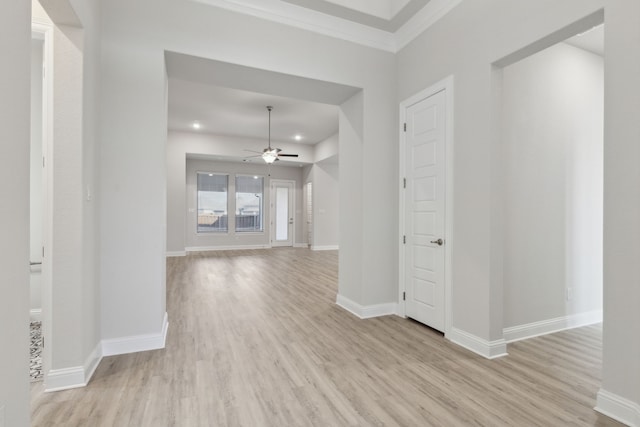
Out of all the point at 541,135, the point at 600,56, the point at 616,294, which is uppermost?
the point at 600,56

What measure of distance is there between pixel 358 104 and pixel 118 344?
3476 millimetres

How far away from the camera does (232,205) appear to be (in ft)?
34.5

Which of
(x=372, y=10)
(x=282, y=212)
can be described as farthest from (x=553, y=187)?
(x=282, y=212)

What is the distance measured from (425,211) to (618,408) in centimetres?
204

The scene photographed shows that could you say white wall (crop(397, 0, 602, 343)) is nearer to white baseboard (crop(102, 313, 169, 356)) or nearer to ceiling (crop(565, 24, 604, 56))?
ceiling (crop(565, 24, 604, 56))

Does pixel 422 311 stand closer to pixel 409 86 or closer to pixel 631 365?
pixel 631 365

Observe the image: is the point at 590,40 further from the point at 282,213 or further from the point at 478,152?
the point at 282,213

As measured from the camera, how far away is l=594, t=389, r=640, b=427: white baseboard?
5.88 ft

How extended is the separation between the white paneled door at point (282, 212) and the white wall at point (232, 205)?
0.15 meters

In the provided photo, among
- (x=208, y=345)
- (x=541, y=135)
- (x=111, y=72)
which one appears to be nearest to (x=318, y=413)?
(x=208, y=345)

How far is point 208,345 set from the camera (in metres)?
2.86

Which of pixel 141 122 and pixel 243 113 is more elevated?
pixel 243 113

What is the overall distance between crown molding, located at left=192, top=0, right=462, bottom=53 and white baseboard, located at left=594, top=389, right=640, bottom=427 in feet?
10.9

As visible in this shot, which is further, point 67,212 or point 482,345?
point 482,345
